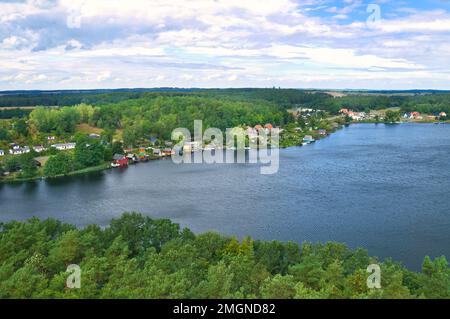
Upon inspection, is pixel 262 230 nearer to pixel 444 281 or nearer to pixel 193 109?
pixel 444 281

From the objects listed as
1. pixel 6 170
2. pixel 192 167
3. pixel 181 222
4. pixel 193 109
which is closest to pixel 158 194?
pixel 181 222

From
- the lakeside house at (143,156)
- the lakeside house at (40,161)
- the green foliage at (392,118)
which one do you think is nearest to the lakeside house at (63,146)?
the lakeside house at (40,161)

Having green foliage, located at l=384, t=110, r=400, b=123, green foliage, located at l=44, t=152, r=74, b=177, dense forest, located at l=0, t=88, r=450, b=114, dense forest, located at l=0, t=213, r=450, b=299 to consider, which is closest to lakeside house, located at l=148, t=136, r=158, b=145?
green foliage, located at l=44, t=152, r=74, b=177

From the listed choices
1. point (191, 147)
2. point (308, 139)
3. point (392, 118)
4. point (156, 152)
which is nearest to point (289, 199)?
point (156, 152)

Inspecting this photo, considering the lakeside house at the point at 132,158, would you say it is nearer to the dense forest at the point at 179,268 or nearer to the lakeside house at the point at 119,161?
the lakeside house at the point at 119,161

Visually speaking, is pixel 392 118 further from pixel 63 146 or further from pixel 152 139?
pixel 63 146

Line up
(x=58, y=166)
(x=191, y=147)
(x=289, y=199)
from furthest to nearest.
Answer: (x=191, y=147) < (x=58, y=166) < (x=289, y=199)
